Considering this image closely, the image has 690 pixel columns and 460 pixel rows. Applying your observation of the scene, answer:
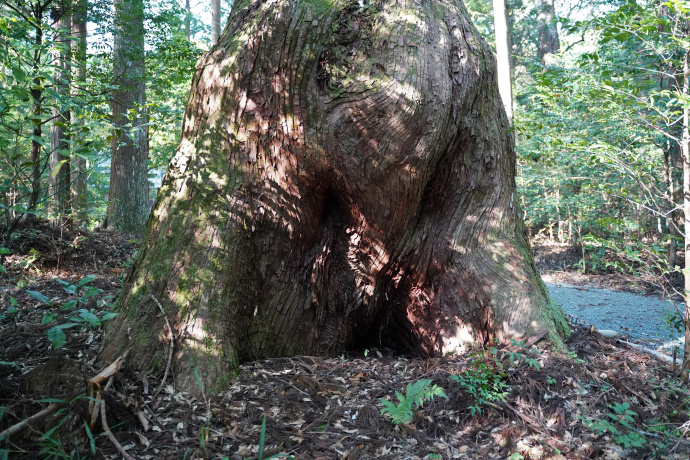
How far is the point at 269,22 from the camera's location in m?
3.41

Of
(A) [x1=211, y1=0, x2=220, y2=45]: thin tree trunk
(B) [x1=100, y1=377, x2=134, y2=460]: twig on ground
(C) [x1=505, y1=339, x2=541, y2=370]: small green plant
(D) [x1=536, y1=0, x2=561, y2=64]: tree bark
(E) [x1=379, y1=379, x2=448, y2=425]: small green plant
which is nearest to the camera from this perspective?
(B) [x1=100, y1=377, x2=134, y2=460]: twig on ground

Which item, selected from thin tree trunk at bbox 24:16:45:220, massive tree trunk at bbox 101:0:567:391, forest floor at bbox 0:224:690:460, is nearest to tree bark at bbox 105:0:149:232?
thin tree trunk at bbox 24:16:45:220

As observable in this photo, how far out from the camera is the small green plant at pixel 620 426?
228 cm

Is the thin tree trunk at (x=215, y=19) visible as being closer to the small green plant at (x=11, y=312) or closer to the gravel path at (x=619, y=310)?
the gravel path at (x=619, y=310)

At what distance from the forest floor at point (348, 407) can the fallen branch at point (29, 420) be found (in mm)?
12

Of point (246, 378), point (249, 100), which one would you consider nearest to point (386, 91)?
point (249, 100)

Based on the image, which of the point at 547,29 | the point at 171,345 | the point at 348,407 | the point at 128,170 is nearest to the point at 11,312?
the point at 171,345

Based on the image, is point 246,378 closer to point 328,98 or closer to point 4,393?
point 4,393

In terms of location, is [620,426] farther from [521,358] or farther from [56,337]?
[56,337]

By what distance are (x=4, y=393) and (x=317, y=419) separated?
179 centimetres

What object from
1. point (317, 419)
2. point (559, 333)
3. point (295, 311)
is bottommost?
point (317, 419)

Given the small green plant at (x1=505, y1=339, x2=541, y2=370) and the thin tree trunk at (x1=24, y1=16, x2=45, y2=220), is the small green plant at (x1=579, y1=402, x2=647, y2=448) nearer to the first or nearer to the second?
the small green plant at (x1=505, y1=339, x2=541, y2=370)

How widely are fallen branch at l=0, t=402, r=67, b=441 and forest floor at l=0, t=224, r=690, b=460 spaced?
0.01m

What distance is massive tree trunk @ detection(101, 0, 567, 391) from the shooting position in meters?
3.21
